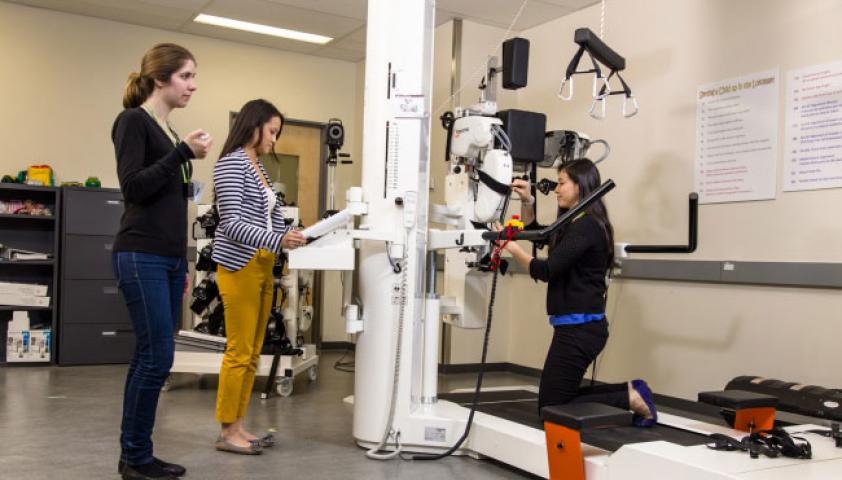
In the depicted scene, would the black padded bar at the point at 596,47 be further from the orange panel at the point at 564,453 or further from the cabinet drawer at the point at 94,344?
the cabinet drawer at the point at 94,344

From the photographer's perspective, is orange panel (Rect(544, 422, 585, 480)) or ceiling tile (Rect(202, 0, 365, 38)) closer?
orange panel (Rect(544, 422, 585, 480))

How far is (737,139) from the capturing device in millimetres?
4098

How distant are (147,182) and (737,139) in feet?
10.3

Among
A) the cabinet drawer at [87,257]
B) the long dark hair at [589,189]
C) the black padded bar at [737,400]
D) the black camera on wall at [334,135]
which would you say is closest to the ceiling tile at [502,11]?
the black camera on wall at [334,135]

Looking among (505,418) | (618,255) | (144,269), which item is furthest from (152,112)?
(618,255)

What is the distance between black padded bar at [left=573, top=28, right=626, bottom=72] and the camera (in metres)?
3.70

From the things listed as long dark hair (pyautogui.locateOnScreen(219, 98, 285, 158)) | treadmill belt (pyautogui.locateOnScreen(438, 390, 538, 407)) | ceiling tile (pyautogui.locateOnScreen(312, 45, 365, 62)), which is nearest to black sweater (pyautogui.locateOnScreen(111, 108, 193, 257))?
long dark hair (pyautogui.locateOnScreen(219, 98, 285, 158))

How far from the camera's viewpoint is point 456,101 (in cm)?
575

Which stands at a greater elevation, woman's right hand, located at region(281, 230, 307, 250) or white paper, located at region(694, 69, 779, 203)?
white paper, located at region(694, 69, 779, 203)

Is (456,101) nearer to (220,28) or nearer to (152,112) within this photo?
(220,28)

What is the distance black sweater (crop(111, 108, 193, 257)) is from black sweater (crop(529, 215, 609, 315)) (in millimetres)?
1528

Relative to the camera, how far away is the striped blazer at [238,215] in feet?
9.58

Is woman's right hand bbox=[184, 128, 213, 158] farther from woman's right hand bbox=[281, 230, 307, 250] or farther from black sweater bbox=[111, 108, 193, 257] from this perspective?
woman's right hand bbox=[281, 230, 307, 250]

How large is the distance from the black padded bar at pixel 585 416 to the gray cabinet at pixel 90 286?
4187 millimetres
